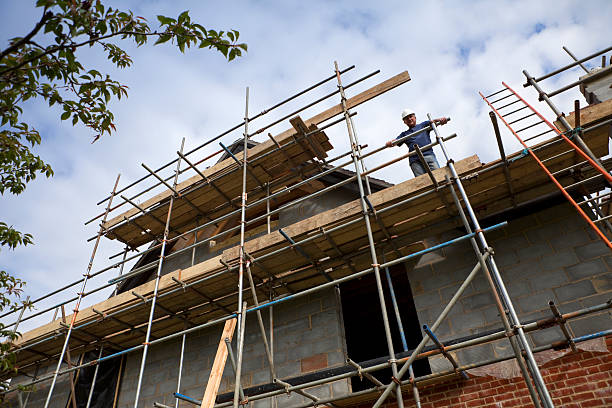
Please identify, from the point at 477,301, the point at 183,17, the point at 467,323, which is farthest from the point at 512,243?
the point at 183,17

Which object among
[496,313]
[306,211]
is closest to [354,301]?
[306,211]

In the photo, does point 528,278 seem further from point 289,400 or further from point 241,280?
point 241,280

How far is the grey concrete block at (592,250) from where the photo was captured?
19.8 feet

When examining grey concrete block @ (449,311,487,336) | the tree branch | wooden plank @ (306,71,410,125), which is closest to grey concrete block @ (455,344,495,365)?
grey concrete block @ (449,311,487,336)

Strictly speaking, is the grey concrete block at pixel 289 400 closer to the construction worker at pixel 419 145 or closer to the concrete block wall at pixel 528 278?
the concrete block wall at pixel 528 278

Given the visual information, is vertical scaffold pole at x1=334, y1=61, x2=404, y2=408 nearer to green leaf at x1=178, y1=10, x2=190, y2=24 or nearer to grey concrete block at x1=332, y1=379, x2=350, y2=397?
grey concrete block at x1=332, y1=379, x2=350, y2=397

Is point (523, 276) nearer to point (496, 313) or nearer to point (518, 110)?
point (496, 313)

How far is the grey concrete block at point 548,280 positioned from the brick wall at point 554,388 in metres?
0.98

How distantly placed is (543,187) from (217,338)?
6450 millimetres

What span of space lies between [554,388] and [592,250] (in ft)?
6.73

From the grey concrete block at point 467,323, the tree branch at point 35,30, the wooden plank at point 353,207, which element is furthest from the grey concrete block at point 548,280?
the tree branch at point 35,30

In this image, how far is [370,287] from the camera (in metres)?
9.09

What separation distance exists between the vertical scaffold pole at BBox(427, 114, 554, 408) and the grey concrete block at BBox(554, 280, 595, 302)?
81 centimetres

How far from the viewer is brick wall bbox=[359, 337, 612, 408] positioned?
5133 millimetres
